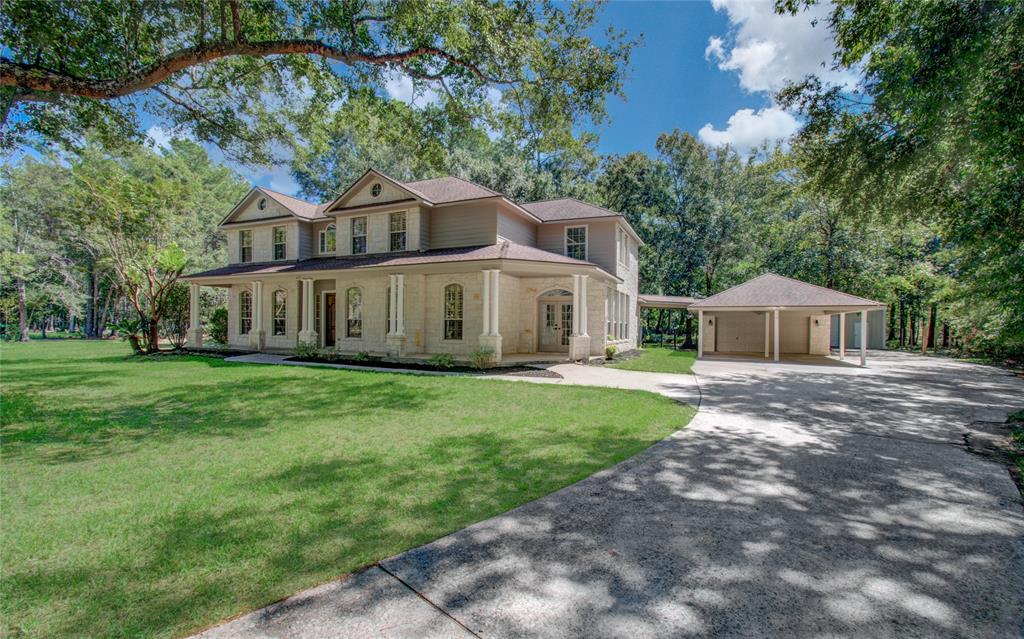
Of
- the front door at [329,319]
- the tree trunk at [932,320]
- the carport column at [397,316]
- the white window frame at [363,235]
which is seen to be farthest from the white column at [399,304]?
the tree trunk at [932,320]

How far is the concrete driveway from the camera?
2191 mm

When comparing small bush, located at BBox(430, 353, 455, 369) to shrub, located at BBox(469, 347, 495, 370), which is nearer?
shrub, located at BBox(469, 347, 495, 370)

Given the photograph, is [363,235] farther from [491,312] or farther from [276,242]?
[491,312]

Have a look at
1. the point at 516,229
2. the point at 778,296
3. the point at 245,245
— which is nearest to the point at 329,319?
the point at 245,245

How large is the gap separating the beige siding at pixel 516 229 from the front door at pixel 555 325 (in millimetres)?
2766

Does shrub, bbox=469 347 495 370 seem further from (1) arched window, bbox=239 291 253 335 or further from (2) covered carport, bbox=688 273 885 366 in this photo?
(1) arched window, bbox=239 291 253 335

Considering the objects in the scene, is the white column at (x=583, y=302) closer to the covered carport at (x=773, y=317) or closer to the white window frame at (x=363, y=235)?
the covered carport at (x=773, y=317)

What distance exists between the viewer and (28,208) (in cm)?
3212

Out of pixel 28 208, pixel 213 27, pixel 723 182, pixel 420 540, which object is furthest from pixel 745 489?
pixel 28 208

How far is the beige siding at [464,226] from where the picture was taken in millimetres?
15469

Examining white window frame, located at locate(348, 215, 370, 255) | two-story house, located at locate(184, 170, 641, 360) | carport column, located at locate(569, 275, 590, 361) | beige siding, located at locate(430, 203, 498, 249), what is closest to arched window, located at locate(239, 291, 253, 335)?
two-story house, located at locate(184, 170, 641, 360)

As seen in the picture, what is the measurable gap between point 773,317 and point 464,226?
16.1m

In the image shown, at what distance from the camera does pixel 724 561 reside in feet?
9.16

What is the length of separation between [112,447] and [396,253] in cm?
1180
